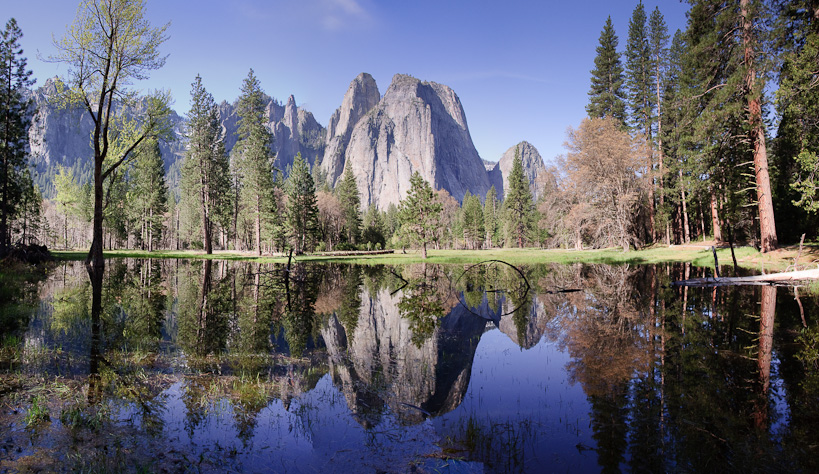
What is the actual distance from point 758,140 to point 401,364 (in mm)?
26855

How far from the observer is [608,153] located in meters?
39.4

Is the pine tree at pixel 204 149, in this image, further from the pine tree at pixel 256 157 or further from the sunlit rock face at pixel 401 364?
the sunlit rock face at pixel 401 364

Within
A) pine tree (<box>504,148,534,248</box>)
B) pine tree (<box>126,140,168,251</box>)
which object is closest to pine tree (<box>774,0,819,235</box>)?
pine tree (<box>504,148,534,248</box>)

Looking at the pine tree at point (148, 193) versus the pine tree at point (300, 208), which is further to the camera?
the pine tree at point (148, 193)

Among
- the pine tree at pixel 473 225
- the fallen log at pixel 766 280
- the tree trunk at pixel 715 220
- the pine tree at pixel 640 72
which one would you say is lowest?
the fallen log at pixel 766 280

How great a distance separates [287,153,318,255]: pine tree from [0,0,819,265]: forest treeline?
0.86 ft

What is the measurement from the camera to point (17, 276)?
1900 cm

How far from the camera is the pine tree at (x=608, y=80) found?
177 feet

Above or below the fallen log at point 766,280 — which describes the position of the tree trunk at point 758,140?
above

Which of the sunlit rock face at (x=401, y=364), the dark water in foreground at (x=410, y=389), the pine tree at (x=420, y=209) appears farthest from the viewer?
the pine tree at (x=420, y=209)

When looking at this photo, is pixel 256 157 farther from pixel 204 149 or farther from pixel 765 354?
pixel 765 354

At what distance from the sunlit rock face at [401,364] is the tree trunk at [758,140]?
827 inches

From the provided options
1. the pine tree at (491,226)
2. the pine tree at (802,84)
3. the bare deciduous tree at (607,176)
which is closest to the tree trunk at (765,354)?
the pine tree at (802,84)

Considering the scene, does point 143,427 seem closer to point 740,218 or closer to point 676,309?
point 676,309
